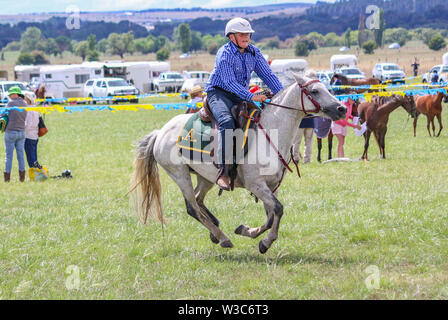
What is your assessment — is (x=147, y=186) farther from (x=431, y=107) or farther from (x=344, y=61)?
(x=344, y=61)

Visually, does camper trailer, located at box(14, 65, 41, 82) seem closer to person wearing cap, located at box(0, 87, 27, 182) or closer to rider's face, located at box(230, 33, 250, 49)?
person wearing cap, located at box(0, 87, 27, 182)

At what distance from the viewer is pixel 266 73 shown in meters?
7.43

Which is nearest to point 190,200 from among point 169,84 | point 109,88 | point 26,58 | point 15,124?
point 15,124

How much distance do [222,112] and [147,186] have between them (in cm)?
172

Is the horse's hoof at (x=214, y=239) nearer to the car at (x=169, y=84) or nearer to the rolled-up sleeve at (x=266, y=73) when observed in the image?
the rolled-up sleeve at (x=266, y=73)

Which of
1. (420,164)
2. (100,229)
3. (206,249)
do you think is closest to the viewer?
(206,249)

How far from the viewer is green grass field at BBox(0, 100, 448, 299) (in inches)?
239

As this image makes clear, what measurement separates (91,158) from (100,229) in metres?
9.12

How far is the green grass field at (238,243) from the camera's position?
6066 mm

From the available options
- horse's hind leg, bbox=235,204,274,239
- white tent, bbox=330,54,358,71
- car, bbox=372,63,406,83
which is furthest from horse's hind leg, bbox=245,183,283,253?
white tent, bbox=330,54,358,71

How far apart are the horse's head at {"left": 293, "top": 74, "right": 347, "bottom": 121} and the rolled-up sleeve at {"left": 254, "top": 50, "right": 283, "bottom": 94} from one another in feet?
1.59

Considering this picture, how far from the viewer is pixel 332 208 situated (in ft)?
31.5

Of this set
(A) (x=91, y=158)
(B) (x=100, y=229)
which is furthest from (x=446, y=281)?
(A) (x=91, y=158)
